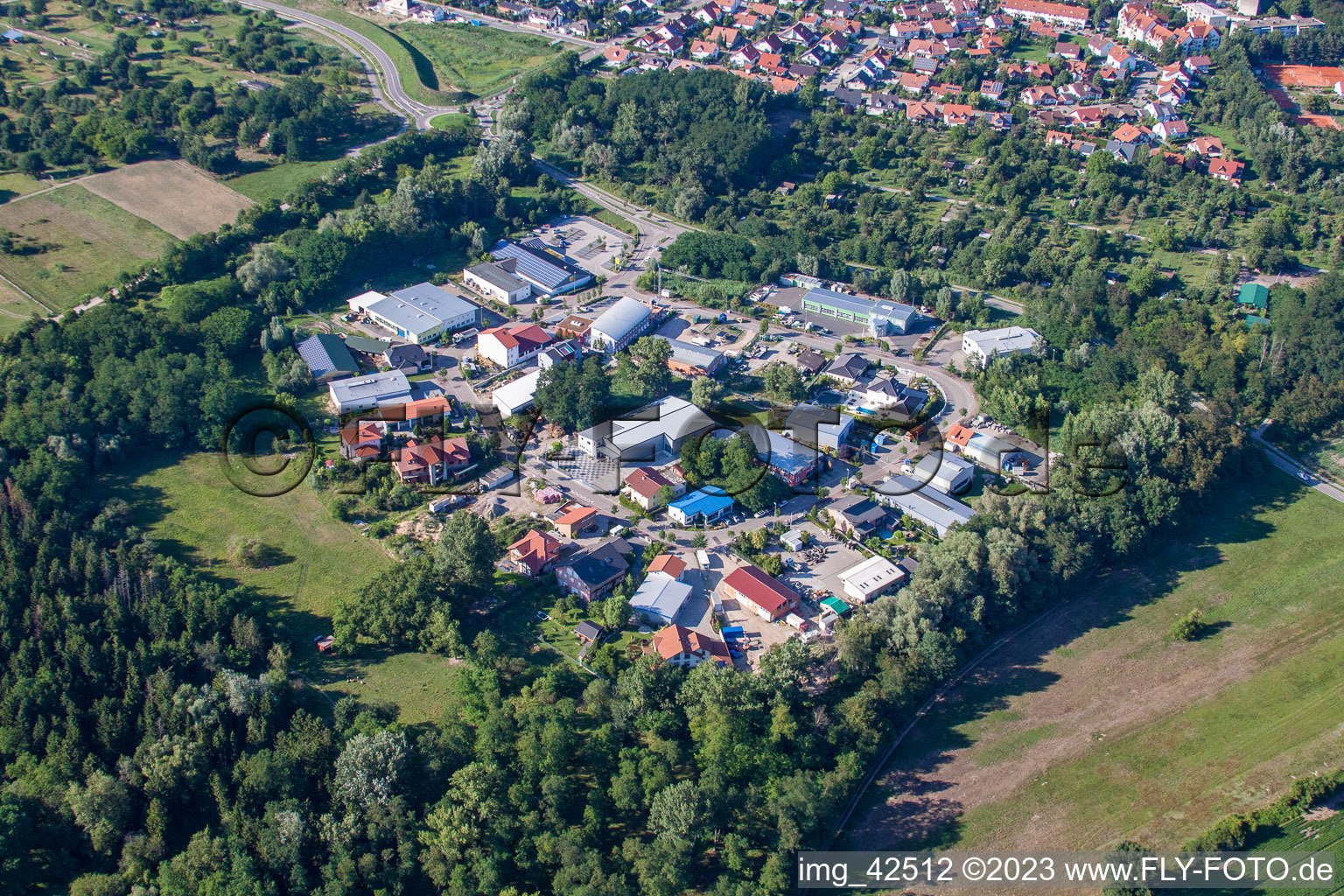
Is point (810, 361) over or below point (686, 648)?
over

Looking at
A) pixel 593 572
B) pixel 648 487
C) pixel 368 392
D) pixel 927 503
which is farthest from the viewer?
pixel 368 392

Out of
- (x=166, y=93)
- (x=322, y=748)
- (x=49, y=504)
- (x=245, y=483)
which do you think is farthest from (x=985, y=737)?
(x=166, y=93)

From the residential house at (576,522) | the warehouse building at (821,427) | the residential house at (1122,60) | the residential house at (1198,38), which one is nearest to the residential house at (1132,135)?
the residential house at (1122,60)

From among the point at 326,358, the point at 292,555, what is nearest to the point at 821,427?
the point at 292,555

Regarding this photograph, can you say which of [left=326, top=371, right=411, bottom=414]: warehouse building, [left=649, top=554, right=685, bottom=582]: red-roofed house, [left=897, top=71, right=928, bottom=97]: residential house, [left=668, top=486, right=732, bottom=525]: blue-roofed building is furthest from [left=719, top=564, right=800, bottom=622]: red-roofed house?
[left=897, top=71, right=928, bottom=97]: residential house

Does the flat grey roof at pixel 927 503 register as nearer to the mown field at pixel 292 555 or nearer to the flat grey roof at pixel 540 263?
the mown field at pixel 292 555

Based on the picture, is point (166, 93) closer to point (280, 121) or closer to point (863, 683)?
point (280, 121)

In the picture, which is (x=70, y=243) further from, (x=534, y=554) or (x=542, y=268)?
(x=534, y=554)

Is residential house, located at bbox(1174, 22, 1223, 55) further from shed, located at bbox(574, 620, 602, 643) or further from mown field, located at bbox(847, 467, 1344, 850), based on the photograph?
shed, located at bbox(574, 620, 602, 643)
